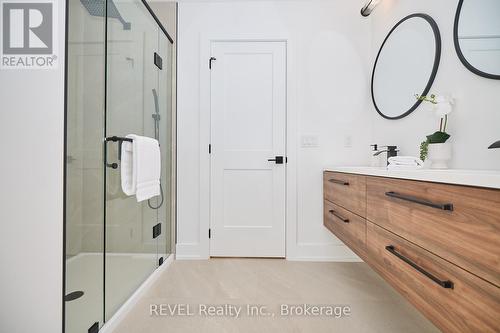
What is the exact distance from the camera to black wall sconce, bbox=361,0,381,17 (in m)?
2.33

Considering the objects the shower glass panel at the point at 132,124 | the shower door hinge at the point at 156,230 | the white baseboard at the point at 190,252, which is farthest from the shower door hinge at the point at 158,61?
the white baseboard at the point at 190,252

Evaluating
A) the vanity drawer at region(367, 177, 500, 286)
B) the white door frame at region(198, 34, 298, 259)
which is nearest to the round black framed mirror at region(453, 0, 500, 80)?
the vanity drawer at region(367, 177, 500, 286)

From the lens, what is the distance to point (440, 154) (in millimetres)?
1534

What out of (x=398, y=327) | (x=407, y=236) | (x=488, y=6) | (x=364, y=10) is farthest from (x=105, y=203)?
(x=364, y=10)

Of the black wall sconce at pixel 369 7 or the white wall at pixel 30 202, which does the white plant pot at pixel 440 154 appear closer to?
the black wall sconce at pixel 369 7

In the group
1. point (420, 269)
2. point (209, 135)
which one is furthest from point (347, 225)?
point (209, 135)

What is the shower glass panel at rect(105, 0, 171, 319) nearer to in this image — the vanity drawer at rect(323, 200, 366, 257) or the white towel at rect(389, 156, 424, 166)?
the vanity drawer at rect(323, 200, 366, 257)

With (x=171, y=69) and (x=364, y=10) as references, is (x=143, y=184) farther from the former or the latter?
(x=364, y=10)

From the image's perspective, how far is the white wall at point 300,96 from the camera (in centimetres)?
256

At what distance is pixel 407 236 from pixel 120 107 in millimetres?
1731

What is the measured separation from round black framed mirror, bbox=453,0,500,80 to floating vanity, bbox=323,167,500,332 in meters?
0.68

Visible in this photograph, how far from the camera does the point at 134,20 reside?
70.9 inches

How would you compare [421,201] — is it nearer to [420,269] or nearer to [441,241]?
[441,241]

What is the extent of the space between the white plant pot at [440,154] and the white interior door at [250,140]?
1.26m
